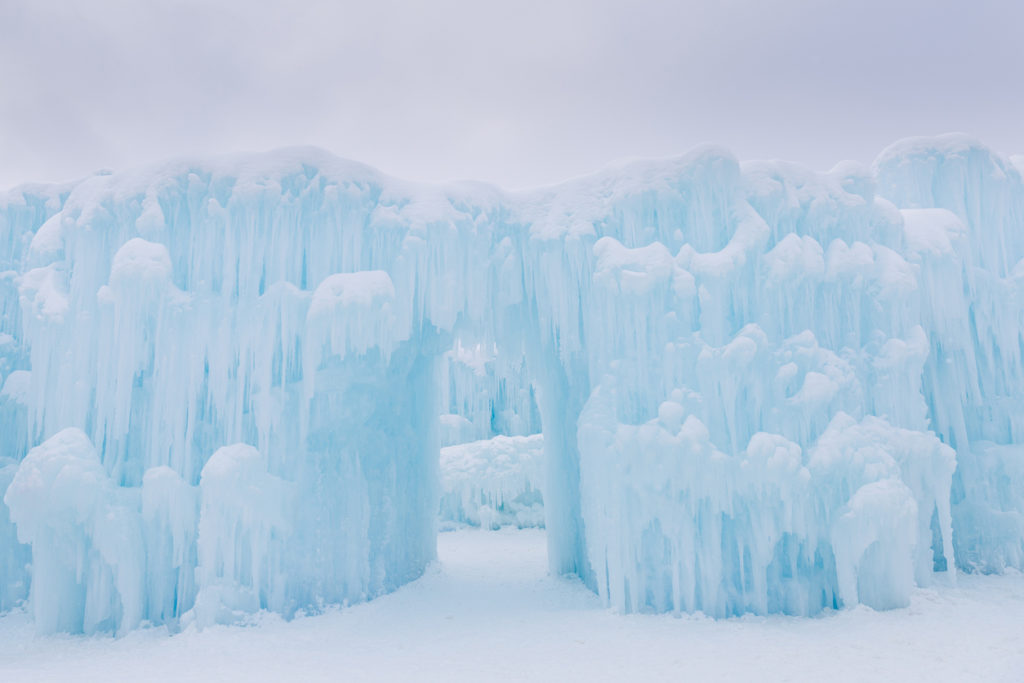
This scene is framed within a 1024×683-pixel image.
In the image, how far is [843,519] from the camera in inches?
351

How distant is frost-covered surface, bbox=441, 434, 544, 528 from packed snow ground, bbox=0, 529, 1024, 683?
9.76 meters

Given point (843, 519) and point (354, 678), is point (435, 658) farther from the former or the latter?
point (843, 519)

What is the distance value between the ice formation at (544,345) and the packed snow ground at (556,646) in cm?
43

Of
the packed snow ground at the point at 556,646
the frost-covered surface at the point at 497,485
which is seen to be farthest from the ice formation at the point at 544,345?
the frost-covered surface at the point at 497,485

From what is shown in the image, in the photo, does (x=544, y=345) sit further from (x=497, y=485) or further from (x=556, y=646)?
(x=497, y=485)

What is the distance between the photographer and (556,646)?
833 centimetres

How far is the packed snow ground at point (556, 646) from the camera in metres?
7.24

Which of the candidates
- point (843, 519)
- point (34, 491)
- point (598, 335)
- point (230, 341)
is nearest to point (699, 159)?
point (598, 335)

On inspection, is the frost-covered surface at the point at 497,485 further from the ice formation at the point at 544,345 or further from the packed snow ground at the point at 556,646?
the packed snow ground at the point at 556,646

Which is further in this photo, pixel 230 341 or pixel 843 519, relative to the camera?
pixel 230 341

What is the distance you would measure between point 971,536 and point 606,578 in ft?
21.8

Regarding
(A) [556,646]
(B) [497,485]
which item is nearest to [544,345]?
(A) [556,646]

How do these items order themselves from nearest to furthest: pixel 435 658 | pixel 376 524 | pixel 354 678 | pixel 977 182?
pixel 354 678, pixel 435 658, pixel 376 524, pixel 977 182

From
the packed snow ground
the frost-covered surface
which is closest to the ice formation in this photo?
the packed snow ground
